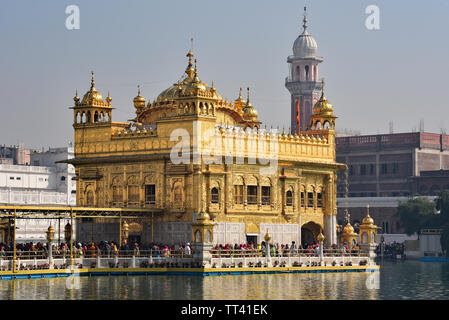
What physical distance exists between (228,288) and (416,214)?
165 feet

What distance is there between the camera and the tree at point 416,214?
301ft

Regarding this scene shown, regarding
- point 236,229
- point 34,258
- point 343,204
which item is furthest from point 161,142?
point 343,204

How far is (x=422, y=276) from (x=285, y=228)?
7.30 meters

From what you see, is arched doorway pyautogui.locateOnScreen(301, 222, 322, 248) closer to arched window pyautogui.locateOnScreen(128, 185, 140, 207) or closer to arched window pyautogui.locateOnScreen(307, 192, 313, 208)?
arched window pyautogui.locateOnScreen(307, 192, 313, 208)

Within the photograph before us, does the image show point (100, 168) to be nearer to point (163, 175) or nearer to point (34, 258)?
point (163, 175)

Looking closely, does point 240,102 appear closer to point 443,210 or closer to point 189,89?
point 189,89

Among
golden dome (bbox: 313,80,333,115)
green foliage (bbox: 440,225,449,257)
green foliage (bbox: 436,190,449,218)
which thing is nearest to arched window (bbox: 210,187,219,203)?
golden dome (bbox: 313,80,333,115)

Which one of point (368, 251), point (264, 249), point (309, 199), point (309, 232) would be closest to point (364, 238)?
point (368, 251)

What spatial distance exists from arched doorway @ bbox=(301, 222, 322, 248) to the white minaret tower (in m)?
63.1

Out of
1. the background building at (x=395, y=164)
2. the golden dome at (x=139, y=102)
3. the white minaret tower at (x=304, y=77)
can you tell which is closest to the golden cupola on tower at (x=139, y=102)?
the golden dome at (x=139, y=102)

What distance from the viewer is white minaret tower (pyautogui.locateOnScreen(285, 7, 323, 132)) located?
12712 cm

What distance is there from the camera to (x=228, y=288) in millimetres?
45188

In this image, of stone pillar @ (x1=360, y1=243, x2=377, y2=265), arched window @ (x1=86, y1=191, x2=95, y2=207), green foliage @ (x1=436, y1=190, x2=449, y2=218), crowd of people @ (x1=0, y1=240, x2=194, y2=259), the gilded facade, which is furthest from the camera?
green foliage @ (x1=436, y1=190, x2=449, y2=218)

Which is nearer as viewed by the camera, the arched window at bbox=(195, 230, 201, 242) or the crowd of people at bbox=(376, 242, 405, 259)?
the arched window at bbox=(195, 230, 201, 242)
